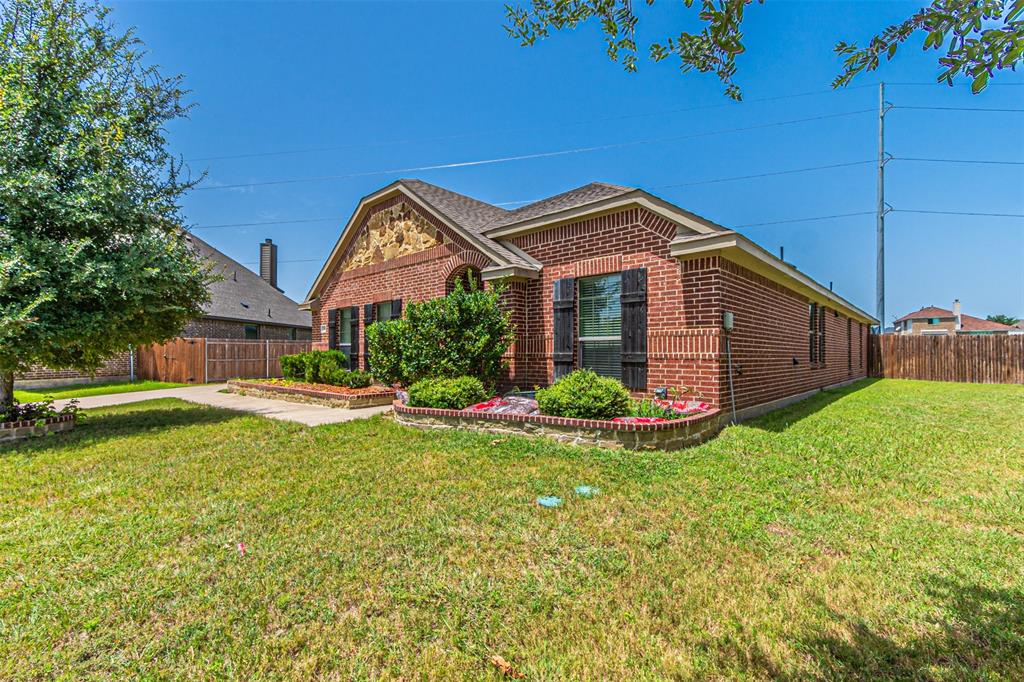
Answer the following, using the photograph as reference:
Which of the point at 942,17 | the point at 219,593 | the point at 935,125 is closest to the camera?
the point at 942,17

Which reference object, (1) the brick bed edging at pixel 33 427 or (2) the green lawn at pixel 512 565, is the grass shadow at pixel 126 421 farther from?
(2) the green lawn at pixel 512 565

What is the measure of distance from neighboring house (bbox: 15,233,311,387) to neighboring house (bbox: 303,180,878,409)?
934 centimetres

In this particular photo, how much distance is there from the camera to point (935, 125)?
48.7 feet

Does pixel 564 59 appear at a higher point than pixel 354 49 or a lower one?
lower

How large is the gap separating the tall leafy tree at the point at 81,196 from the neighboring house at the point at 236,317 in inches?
373

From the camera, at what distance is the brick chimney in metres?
28.5

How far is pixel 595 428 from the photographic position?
218 inches

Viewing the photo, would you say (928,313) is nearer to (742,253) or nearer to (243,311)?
(742,253)

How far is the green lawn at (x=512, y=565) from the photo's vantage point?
6.80 ft

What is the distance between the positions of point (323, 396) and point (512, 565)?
347 inches

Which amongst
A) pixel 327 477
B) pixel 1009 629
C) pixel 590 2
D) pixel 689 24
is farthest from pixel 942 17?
pixel 327 477

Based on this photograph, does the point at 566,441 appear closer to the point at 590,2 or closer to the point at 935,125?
the point at 590,2

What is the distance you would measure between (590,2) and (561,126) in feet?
55.8

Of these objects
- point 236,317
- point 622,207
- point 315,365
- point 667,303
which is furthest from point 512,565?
point 236,317
